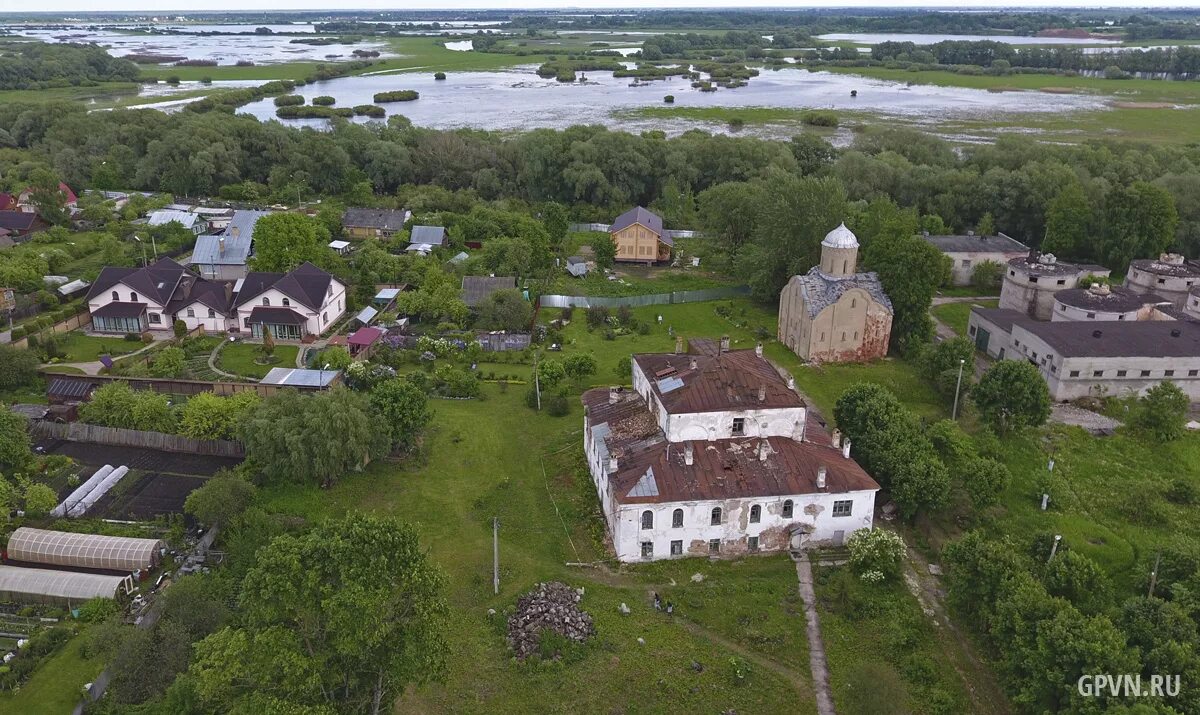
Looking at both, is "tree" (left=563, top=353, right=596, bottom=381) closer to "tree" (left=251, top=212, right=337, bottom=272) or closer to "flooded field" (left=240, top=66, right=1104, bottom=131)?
"tree" (left=251, top=212, right=337, bottom=272)

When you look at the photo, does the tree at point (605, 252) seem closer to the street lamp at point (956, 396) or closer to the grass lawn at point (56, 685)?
the street lamp at point (956, 396)

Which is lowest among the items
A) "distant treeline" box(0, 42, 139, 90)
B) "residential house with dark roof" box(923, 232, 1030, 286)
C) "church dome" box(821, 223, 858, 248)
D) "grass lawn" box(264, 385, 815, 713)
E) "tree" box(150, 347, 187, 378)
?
"grass lawn" box(264, 385, 815, 713)

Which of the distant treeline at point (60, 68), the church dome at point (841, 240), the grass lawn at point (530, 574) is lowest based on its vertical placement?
the grass lawn at point (530, 574)

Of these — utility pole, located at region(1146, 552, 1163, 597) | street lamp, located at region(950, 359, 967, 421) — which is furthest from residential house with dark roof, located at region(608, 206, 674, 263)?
utility pole, located at region(1146, 552, 1163, 597)

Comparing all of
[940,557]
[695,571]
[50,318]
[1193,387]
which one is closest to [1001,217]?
[1193,387]

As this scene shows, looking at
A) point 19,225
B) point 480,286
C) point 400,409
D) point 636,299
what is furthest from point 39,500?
point 19,225

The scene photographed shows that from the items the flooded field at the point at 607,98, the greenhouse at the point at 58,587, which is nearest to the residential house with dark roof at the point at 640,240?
the greenhouse at the point at 58,587
